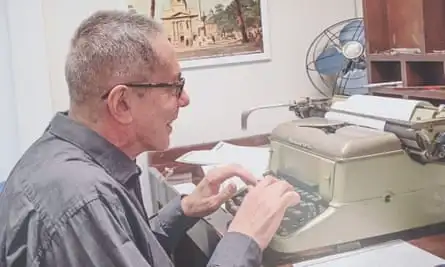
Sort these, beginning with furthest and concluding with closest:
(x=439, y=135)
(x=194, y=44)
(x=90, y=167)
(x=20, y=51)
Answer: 1. (x=194, y=44)
2. (x=20, y=51)
3. (x=439, y=135)
4. (x=90, y=167)

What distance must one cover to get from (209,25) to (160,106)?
1525 millimetres

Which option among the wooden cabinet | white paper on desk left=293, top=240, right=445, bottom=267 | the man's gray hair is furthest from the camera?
the wooden cabinet

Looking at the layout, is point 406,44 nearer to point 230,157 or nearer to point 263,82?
point 230,157

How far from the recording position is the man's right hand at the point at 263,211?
121 cm

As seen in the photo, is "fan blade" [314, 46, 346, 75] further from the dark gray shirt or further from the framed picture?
the dark gray shirt

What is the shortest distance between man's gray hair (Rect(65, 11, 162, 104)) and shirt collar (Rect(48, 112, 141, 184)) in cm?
5

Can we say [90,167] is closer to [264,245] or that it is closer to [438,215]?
[264,245]

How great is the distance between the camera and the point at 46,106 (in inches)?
99.7

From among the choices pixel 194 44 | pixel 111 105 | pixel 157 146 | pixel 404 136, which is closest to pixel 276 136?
pixel 404 136

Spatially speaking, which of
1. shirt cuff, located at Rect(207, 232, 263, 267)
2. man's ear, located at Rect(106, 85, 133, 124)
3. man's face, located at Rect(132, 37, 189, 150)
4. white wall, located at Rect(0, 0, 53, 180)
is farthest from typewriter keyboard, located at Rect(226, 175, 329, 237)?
white wall, located at Rect(0, 0, 53, 180)

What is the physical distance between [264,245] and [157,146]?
0.30m

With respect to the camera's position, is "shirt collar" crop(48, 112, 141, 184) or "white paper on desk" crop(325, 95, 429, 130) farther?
"white paper on desk" crop(325, 95, 429, 130)

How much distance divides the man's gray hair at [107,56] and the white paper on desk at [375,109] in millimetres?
679

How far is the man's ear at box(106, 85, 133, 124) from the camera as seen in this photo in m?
1.14
